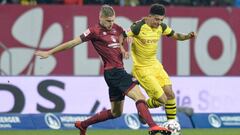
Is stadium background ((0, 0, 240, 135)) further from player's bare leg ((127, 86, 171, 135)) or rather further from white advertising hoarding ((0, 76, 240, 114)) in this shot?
player's bare leg ((127, 86, 171, 135))

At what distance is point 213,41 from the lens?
913 inches

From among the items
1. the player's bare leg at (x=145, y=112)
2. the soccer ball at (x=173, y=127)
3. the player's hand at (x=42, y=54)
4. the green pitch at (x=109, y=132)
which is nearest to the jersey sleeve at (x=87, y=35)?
the player's hand at (x=42, y=54)

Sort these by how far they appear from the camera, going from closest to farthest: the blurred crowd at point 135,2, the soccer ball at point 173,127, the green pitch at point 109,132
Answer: the soccer ball at point 173,127 < the green pitch at point 109,132 < the blurred crowd at point 135,2

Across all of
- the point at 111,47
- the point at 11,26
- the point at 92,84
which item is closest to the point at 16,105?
the point at 92,84

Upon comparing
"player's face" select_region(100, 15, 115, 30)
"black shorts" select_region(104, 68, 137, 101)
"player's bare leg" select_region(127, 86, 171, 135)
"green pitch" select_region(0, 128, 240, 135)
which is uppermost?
"player's face" select_region(100, 15, 115, 30)

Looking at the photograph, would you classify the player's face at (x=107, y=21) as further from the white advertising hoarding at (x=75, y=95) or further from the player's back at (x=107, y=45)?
the white advertising hoarding at (x=75, y=95)

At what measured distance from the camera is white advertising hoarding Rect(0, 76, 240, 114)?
19172mm

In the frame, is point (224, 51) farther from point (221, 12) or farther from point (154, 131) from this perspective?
point (154, 131)

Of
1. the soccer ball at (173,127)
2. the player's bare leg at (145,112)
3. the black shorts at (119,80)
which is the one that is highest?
the black shorts at (119,80)

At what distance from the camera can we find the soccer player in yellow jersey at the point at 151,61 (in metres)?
15.5

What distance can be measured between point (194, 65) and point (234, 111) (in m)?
3.16

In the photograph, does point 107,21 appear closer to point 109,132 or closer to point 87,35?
point 87,35

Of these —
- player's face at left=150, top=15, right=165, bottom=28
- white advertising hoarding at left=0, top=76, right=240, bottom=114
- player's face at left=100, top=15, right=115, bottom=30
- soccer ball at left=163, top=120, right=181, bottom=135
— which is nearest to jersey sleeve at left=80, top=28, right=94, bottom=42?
player's face at left=100, top=15, right=115, bottom=30

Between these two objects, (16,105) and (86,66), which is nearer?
(16,105)
